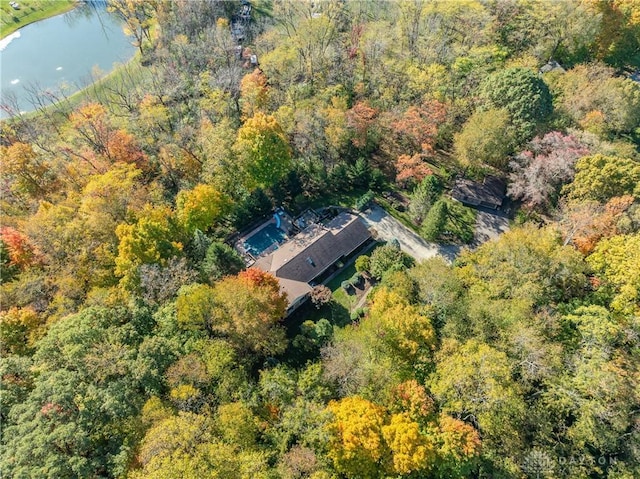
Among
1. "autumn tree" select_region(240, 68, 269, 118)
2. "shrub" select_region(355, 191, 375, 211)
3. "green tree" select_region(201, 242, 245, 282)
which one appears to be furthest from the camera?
"autumn tree" select_region(240, 68, 269, 118)

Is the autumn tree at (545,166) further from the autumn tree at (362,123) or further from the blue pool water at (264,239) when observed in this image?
the blue pool water at (264,239)

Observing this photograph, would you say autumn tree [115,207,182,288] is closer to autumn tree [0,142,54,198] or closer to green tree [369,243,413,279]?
autumn tree [0,142,54,198]

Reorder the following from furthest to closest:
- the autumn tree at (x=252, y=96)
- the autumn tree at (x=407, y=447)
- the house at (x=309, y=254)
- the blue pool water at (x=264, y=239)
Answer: the autumn tree at (x=252, y=96)
the blue pool water at (x=264, y=239)
the house at (x=309, y=254)
the autumn tree at (x=407, y=447)

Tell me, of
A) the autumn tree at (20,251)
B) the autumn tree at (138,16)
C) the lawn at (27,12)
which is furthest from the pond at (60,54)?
the autumn tree at (20,251)

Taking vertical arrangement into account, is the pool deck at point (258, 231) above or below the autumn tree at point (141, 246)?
below

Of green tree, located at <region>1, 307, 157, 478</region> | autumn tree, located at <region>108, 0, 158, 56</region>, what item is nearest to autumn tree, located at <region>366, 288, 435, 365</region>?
green tree, located at <region>1, 307, 157, 478</region>

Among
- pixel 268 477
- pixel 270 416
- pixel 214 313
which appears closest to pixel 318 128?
pixel 214 313

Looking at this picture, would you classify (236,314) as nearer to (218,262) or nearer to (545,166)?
(218,262)
